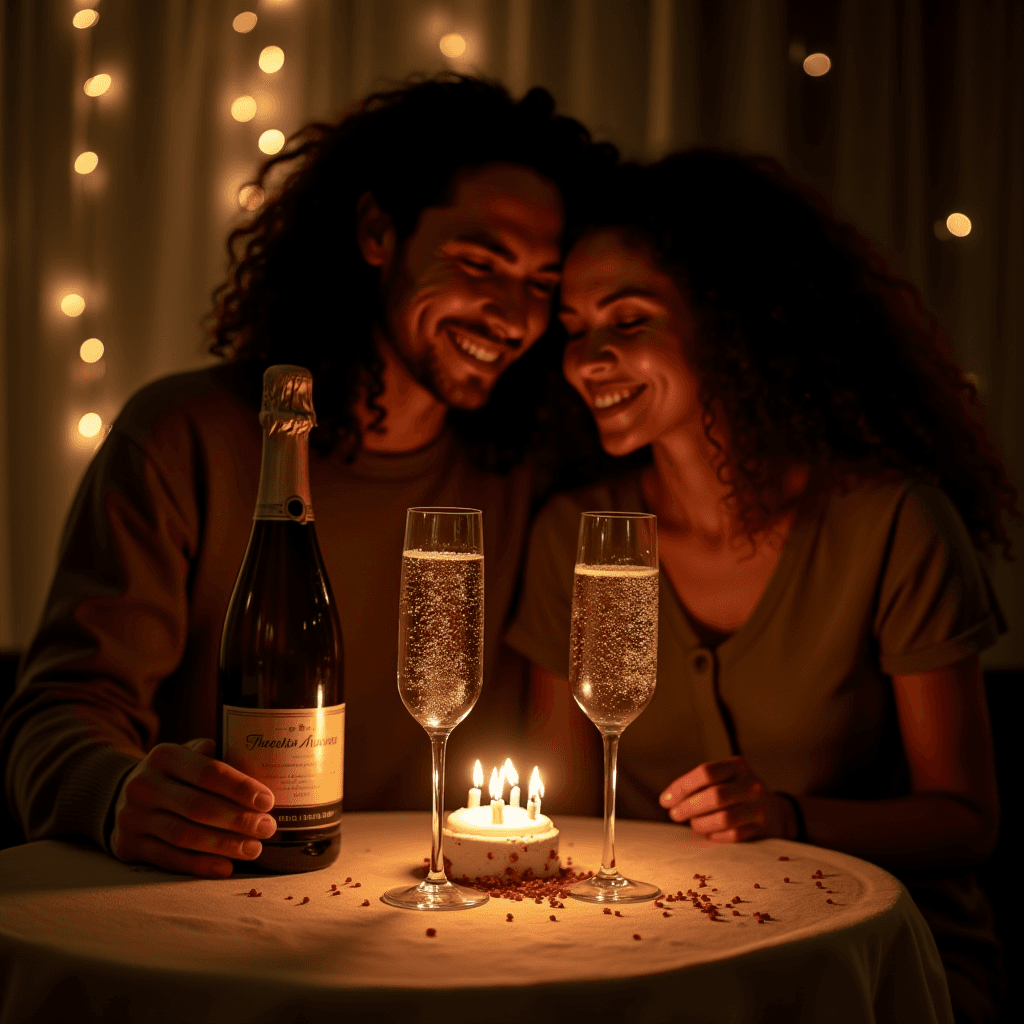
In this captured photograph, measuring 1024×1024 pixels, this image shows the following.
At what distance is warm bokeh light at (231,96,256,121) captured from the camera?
3338 millimetres

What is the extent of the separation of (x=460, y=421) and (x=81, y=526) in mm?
774

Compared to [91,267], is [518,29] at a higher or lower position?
higher

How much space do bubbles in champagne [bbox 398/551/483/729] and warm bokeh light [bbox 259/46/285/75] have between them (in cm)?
257

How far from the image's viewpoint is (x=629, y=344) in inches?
79.7

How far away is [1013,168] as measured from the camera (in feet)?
11.2

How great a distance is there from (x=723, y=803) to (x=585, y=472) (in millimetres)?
987

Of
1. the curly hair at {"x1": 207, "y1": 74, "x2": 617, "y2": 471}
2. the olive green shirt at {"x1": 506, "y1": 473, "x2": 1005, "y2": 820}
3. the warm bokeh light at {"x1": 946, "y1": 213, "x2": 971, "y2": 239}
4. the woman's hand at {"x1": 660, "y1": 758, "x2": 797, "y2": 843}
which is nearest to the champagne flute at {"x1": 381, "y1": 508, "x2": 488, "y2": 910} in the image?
the woman's hand at {"x1": 660, "y1": 758, "x2": 797, "y2": 843}

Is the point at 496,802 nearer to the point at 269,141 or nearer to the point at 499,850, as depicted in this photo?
the point at 499,850

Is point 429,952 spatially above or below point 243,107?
below

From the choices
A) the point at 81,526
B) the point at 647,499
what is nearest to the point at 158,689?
the point at 81,526

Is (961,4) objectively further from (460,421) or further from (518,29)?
(460,421)

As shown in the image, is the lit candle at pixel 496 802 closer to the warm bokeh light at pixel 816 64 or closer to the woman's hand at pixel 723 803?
the woman's hand at pixel 723 803

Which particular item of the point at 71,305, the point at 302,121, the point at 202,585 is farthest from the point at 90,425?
the point at 202,585

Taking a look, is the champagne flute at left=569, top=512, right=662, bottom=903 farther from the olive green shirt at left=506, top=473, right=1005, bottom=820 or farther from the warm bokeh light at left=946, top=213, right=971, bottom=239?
the warm bokeh light at left=946, top=213, right=971, bottom=239
